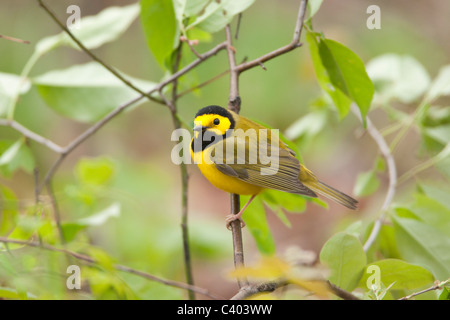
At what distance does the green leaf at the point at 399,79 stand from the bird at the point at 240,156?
0.61 m

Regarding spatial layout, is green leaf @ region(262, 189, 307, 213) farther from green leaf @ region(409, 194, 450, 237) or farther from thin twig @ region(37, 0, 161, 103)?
thin twig @ region(37, 0, 161, 103)

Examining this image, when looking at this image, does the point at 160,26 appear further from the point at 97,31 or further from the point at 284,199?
the point at 284,199

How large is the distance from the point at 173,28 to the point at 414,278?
3.38 feet

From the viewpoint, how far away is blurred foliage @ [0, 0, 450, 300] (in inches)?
56.0

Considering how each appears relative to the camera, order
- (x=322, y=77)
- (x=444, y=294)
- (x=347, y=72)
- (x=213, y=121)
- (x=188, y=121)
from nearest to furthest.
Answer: (x=444, y=294) < (x=347, y=72) < (x=322, y=77) < (x=213, y=121) < (x=188, y=121)

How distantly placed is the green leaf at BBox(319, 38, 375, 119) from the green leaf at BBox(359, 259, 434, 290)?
425 millimetres

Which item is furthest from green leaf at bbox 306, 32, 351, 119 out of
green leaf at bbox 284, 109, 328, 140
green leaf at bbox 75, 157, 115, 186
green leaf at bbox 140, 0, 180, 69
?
green leaf at bbox 75, 157, 115, 186

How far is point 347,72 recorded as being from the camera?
1.48 m

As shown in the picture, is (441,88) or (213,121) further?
(441,88)

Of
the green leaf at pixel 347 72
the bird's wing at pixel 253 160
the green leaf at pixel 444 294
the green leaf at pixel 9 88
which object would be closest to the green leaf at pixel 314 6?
the green leaf at pixel 347 72

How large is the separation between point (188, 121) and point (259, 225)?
0.74m

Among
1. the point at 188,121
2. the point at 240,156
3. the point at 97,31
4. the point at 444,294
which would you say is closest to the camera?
the point at 444,294

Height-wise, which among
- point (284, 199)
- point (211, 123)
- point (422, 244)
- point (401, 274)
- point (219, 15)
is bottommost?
point (401, 274)

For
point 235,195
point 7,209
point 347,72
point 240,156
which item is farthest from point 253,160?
point 7,209
